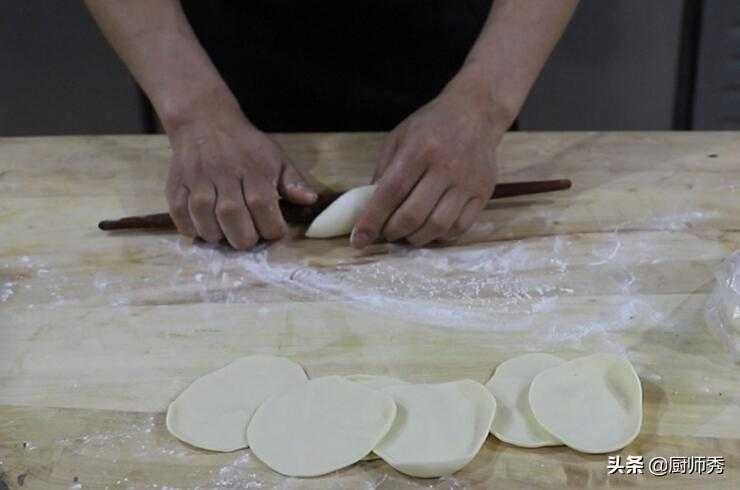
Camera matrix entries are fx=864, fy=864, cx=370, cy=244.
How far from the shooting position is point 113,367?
0.93m

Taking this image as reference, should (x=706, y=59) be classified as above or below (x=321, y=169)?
below

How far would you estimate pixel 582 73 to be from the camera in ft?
6.86

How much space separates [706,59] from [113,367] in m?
1.62

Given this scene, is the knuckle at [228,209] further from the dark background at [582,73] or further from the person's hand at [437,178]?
the dark background at [582,73]

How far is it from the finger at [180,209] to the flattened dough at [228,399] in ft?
0.86

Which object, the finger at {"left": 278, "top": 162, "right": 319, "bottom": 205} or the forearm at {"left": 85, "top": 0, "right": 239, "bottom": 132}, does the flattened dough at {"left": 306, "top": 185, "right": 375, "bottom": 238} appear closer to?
the finger at {"left": 278, "top": 162, "right": 319, "bottom": 205}

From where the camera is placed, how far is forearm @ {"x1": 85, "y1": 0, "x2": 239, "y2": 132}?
3.83ft

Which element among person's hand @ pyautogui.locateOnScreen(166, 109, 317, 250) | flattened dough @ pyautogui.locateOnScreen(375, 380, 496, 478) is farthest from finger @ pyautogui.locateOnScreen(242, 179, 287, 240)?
flattened dough @ pyautogui.locateOnScreen(375, 380, 496, 478)

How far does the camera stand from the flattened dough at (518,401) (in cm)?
83

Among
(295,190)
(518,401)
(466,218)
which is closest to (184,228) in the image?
(295,190)

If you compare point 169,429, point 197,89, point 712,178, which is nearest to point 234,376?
point 169,429

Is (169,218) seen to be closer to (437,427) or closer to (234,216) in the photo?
(234,216)

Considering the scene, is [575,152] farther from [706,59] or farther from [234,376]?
[706,59]

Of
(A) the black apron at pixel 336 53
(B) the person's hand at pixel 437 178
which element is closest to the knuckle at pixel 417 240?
(B) the person's hand at pixel 437 178
